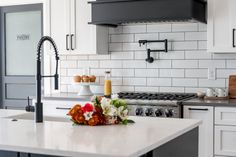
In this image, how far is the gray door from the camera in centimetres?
596

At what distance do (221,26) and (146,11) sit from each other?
0.80 m

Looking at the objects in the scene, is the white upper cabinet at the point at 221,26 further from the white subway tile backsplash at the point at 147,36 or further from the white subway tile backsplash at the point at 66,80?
the white subway tile backsplash at the point at 66,80

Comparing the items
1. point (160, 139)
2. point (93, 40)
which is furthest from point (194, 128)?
point (93, 40)

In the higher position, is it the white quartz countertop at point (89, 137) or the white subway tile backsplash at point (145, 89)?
the white subway tile backsplash at point (145, 89)

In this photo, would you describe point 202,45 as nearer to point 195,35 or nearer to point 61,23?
point 195,35

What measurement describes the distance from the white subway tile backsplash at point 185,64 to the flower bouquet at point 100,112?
2359 millimetres

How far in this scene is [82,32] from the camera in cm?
523

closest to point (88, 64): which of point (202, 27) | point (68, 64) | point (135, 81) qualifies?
point (68, 64)

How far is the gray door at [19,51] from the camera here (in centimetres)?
596

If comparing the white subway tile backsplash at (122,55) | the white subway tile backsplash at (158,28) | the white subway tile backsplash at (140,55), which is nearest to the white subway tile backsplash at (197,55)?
the white subway tile backsplash at (158,28)

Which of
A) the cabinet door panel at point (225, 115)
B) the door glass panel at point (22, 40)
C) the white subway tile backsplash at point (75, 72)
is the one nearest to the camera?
the cabinet door panel at point (225, 115)

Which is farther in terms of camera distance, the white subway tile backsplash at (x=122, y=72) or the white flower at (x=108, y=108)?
the white subway tile backsplash at (x=122, y=72)

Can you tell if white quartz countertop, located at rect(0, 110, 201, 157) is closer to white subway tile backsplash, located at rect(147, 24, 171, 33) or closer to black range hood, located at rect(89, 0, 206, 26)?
black range hood, located at rect(89, 0, 206, 26)

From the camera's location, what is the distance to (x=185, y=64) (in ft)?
16.5
